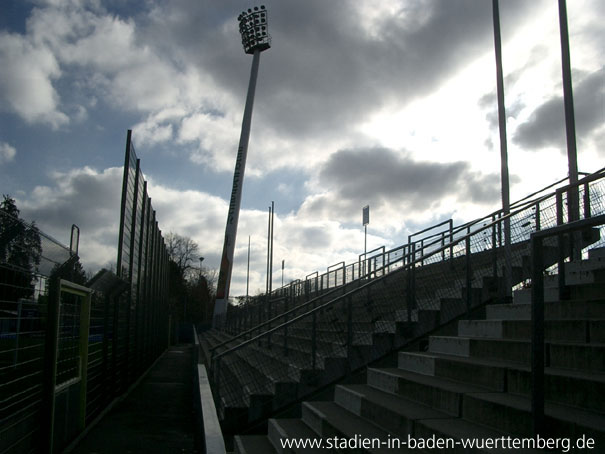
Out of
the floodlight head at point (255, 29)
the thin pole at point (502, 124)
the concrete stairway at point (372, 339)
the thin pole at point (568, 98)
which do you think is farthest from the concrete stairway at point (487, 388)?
the floodlight head at point (255, 29)

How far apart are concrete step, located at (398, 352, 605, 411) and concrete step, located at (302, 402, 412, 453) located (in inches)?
36.1

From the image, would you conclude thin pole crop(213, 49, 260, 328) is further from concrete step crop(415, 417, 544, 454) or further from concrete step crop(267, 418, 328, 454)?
concrete step crop(415, 417, 544, 454)

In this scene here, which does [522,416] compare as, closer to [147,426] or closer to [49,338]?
[49,338]

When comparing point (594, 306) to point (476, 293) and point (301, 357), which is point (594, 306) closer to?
point (476, 293)

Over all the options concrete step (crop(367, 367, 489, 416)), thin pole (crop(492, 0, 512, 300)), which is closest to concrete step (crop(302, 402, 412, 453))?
concrete step (crop(367, 367, 489, 416))

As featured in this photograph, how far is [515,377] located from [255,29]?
3740cm

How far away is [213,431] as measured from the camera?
11.4 ft

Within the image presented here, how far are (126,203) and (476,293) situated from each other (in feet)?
17.3

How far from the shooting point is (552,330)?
4.95 m

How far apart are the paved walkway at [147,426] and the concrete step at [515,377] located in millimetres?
2924

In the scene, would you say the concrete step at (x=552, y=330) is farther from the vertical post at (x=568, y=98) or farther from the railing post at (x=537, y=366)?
the vertical post at (x=568, y=98)

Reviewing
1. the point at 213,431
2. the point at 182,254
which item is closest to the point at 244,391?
the point at 213,431

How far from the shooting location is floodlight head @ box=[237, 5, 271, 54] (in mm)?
38281

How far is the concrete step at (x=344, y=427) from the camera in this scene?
4.46m
